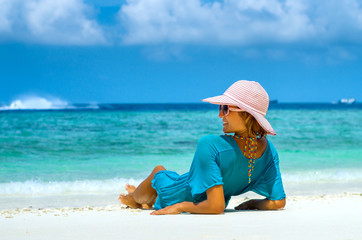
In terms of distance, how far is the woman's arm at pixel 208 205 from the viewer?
3268mm

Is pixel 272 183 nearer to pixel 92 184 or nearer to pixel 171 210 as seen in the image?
pixel 171 210

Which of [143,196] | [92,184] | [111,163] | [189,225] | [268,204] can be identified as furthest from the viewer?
[111,163]

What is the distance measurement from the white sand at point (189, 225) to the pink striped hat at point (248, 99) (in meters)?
0.63

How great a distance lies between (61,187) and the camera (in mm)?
6543

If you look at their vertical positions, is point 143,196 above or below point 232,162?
below

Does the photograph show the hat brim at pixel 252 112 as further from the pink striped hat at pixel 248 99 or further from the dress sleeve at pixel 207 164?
the dress sleeve at pixel 207 164

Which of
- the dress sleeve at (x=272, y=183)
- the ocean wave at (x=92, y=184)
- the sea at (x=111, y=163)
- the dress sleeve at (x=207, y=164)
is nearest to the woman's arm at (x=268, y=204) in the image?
the dress sleeve at (x=272, y=183)

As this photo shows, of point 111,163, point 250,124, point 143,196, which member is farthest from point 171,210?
point 111,163

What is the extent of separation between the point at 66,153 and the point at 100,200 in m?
5.65

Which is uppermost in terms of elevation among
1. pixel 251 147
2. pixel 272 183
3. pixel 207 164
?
pixel 251 147

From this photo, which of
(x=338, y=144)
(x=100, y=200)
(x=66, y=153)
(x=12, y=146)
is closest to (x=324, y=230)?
(x=100, y=200)

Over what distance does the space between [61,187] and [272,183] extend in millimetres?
3784

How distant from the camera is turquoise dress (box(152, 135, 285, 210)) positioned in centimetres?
321

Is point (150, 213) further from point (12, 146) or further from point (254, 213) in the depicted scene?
point (12, 146)
